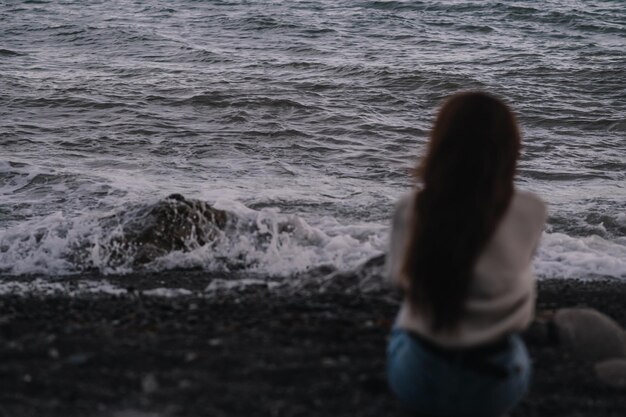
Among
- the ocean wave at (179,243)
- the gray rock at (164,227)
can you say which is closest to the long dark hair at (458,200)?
the ocean wave at (179,243)

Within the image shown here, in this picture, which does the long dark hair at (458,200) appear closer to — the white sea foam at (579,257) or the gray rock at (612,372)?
the gray rock at (612,372)

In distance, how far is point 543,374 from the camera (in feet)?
14.4

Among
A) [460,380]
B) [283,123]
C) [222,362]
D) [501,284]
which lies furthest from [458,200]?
[283,123]

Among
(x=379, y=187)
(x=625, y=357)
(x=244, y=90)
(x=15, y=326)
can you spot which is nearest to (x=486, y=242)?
(x=625, y=357)

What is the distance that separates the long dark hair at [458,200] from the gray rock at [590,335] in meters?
1.68

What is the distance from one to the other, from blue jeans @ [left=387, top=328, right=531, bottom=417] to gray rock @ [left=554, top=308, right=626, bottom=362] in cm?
133

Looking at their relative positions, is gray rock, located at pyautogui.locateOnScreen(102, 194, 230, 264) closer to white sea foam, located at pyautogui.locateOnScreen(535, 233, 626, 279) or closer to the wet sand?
the wet sand

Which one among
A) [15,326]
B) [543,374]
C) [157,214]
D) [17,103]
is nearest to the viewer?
[543,374]

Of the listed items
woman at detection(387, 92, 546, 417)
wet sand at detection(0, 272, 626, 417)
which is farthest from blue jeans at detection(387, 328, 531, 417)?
wet sand at detection(0, 272, 626, 417)

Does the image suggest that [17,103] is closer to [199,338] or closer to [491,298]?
[199,338]

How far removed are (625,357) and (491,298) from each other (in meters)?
1.75

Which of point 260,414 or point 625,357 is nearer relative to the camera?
point 260,414

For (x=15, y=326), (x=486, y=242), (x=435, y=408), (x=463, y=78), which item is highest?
(x=486, y=242)

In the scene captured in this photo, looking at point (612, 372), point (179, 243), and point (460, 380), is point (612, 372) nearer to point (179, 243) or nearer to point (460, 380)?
point (460, 380)
